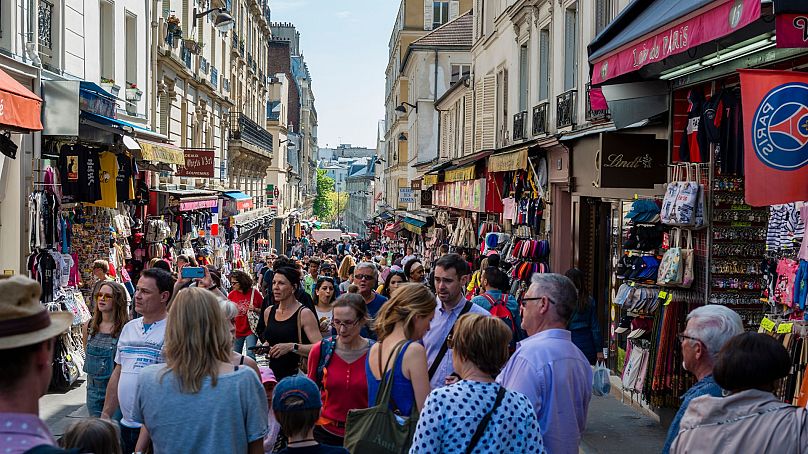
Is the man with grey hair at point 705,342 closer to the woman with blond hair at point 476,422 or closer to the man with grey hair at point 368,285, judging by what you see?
the woman with blond hair at point 476,422

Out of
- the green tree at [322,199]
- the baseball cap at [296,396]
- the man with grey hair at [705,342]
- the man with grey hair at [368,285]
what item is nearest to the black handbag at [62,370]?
the man with grey hair at [368,285]

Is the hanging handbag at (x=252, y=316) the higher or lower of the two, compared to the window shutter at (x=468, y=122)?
lower

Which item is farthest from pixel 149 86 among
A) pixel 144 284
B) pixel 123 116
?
pixel 144 284

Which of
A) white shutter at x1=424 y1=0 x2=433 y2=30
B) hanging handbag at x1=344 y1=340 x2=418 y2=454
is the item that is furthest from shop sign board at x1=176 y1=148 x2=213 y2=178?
white shutter at x1=424 y1=0 x2=433 y2=30

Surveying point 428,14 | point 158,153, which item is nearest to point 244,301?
point 158,153

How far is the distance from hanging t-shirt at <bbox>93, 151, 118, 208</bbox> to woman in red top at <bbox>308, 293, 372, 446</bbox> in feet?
31.6

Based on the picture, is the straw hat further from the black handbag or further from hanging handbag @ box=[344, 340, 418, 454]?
the black handbag

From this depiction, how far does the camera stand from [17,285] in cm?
286

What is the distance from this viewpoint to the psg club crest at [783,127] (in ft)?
19.9

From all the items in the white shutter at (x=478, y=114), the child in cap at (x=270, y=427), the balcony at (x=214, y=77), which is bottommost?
the child in cap at (x=270, y=427)

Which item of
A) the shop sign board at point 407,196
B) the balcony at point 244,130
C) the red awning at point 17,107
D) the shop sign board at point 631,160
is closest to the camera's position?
the red awning at point 17,107

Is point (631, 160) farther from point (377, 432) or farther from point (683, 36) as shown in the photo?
point (377, 432)

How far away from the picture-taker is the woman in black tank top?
7.44 metres

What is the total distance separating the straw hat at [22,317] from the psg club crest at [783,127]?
15.3ft
